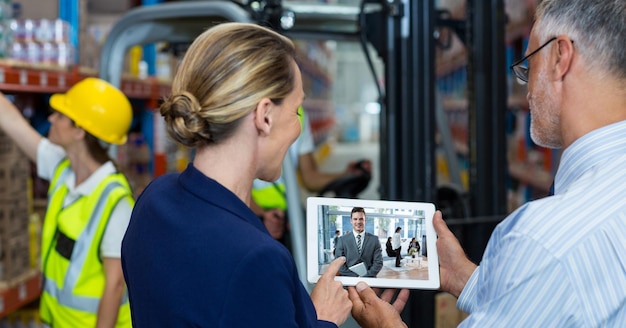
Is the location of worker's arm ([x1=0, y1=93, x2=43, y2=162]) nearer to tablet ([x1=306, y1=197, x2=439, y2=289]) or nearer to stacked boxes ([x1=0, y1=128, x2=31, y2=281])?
stacked boxes ([x1=0, y1=128, x2=31, y2=281])

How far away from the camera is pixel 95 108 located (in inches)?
118

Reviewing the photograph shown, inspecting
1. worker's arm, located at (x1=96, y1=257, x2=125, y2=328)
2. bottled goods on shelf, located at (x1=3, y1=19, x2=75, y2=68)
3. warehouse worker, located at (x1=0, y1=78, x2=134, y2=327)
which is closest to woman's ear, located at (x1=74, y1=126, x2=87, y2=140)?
warehouse worker, located at (x1=0, y1=78, x2=134, y2=327)

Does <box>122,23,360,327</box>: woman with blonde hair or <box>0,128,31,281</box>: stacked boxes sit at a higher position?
<box>122,23,360,327</box>: woman with blonde hair

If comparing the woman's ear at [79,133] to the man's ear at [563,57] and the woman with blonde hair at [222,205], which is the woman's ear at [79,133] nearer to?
the woman with blonde hair at [222,205]

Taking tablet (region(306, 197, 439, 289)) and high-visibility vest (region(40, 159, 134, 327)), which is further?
high-visibility vest (region(40, 159, 134, 327))

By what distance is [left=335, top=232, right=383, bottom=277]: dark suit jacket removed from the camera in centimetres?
178

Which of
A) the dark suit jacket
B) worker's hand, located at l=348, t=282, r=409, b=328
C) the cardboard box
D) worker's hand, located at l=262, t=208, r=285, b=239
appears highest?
the dark suit jacket

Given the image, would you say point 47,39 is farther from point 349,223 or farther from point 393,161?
point 349,223

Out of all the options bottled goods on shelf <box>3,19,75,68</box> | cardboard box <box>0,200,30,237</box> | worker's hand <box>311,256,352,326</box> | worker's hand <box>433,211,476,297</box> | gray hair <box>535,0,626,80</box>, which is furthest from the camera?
bottled goods on shelf <box>3,19,75,68</box>

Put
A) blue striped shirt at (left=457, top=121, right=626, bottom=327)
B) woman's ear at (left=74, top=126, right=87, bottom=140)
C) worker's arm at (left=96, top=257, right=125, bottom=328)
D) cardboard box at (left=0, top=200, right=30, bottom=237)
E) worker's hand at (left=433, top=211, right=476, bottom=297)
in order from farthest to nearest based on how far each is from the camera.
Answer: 1. cardboard box at (left=0, top=200, right=30, bottom=237)
2. woman's ear at (left=74, top=126, right=87, bottom=140)
3. worker's arm at (left=96, top=257, right=125, bottom=328)
4. worker's hand at (left=433, top=211, right=476, bottom=297)
5. blue striped shirt at (left=457, top=121, right=626, bottom=327)

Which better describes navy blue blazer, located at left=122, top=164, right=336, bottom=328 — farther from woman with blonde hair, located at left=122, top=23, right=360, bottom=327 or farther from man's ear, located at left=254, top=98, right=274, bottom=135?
man's ear, located at left=254, top=98, right=274, bottom=135

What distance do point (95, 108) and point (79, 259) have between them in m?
0.59

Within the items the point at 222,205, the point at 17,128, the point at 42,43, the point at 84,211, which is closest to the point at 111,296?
the point at 84,211

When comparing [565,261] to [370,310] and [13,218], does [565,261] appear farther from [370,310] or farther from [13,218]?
[13,218]
